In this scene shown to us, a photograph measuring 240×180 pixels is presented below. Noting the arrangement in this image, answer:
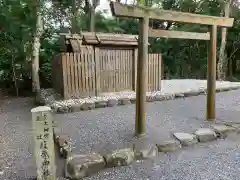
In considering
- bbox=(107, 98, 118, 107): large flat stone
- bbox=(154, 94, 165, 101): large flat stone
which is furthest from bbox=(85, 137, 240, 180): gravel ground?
bbox=(154, 94, 165, 101): large flat stone

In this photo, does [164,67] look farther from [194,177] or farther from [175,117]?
[194,177]

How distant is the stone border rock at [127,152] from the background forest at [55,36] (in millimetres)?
5959

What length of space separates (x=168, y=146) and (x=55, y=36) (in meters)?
9.12

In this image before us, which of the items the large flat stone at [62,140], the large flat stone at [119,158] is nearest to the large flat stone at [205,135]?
the large flat stone at [119,158]

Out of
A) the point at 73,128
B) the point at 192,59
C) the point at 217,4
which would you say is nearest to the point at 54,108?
the point at 73,128

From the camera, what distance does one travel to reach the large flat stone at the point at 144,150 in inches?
135

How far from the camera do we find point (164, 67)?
53.0ft

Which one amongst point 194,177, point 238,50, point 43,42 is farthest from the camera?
point 238,50

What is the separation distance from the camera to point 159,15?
13.6 ft

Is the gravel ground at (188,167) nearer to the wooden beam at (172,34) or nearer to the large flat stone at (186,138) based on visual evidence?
the large flat stone at (186,138)

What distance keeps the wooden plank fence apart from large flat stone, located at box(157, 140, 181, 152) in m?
3.84

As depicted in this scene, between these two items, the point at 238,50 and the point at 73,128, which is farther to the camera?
the point at 238,50

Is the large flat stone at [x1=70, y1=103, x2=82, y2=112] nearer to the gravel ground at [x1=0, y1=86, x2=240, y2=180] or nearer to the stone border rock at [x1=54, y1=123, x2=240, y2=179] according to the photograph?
the gravel ground at [x1=0, y1=86, x2=240, y2=180]

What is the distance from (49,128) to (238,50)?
51.7 ft
